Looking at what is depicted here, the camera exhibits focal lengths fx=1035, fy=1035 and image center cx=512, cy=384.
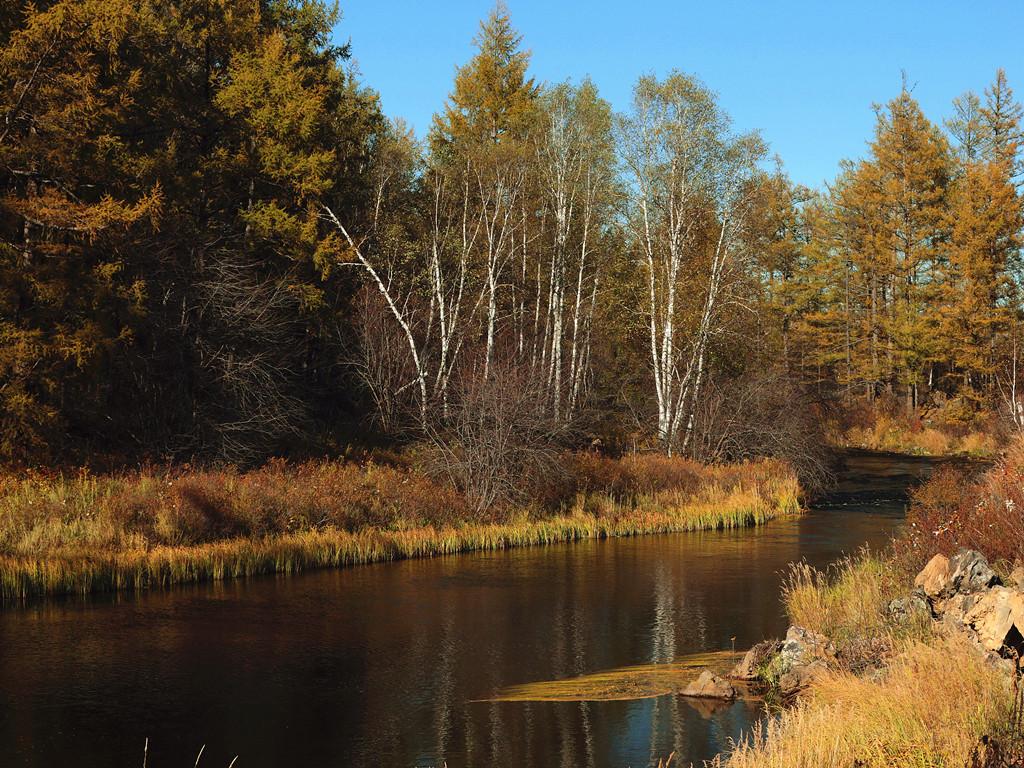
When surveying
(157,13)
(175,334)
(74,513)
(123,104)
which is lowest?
(74,513)

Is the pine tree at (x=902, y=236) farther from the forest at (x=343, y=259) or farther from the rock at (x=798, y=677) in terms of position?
the rock at (x=798, y=677)

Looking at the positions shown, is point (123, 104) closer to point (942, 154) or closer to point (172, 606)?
point (172, 606)

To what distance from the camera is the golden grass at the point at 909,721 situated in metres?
7.28

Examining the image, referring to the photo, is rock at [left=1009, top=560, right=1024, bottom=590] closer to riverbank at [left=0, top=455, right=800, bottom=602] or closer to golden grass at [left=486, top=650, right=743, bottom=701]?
golden grass at [left=486, top=650, right=743, bottom=701]

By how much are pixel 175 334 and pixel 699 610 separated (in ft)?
55.1

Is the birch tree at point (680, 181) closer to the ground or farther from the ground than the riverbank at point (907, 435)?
farther from the ground

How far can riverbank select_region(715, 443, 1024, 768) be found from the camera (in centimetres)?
748

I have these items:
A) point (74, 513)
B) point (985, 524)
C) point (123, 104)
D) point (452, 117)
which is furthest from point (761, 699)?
point (452, 117)

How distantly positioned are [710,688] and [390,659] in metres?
4.66

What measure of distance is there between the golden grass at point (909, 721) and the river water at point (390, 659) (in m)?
2.48

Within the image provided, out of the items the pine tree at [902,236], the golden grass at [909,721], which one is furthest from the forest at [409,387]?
the pine tree at [902,236]

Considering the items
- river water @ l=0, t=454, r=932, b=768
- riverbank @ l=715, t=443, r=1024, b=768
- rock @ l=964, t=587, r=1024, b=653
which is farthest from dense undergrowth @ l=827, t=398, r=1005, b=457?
rock @ l=964, t=587, r=1024, b=653

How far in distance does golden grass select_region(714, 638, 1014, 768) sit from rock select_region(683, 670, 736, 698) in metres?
3.36

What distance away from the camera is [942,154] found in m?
54.1
